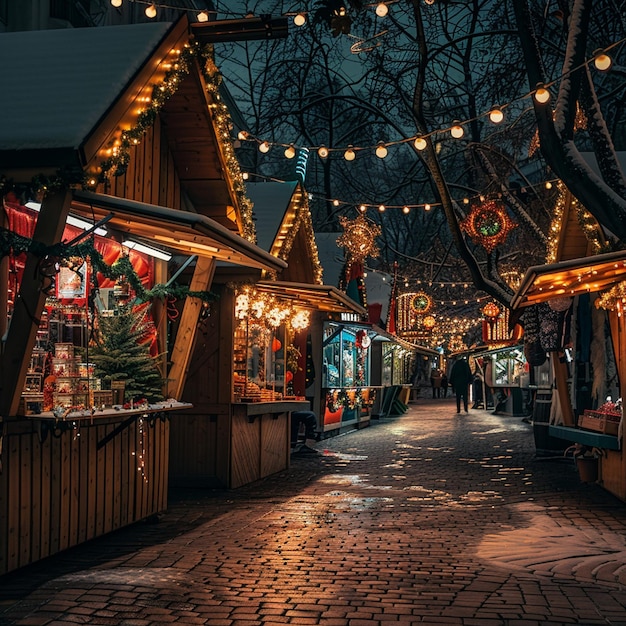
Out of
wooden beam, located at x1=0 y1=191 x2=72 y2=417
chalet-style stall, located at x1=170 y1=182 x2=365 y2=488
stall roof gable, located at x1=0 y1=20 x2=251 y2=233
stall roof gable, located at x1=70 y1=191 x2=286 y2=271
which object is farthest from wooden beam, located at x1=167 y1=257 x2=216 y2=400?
wooden beam, located at x1=0 y1=191 x2=72 y2=417

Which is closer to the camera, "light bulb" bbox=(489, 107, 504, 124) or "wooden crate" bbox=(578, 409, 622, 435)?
"light bulb" bbox=(489, 107, 504, 124)

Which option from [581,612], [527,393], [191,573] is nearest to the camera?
[581,612]

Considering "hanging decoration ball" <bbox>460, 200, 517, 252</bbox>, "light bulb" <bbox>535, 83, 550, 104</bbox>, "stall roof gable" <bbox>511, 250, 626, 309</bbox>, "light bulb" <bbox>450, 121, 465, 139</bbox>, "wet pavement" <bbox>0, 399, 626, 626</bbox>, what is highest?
"light bulb" <bbox>450, 121, 465, 139</bbox>

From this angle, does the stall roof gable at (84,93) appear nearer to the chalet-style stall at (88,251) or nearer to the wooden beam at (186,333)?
the chalet-style stall at (88,251)

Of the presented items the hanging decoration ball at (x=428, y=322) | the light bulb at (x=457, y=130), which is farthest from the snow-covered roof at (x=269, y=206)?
the hanging decoration ball at (x=428, y=322)

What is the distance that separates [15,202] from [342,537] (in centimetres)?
457

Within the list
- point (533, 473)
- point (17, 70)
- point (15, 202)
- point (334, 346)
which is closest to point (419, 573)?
point (15, 202)

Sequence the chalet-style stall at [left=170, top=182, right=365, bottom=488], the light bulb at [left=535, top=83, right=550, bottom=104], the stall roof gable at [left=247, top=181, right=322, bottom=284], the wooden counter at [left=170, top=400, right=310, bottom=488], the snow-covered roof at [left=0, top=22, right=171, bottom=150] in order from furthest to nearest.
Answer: the stall roof gable at [left=247, top=181, right=322, bottom=284], the chalet-style stall at [left=170, top=182, right=365, bottom=488], the wooden counter at [left=170, top=400, right=310, bottom=488], the light bulb at [left=535, top=83, right=550, bottom=104], the snow-covered roof at [left=0, top=22, right=171, bottom=150]

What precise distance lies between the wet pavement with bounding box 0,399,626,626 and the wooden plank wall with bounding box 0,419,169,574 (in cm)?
23

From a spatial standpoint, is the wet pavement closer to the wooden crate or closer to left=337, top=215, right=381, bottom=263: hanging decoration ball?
the wooden crate

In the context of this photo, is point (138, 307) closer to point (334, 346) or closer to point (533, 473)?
point (533, 473)

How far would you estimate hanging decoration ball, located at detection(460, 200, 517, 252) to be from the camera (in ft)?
57.5

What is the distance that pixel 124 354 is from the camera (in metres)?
10.0

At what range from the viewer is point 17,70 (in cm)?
904
